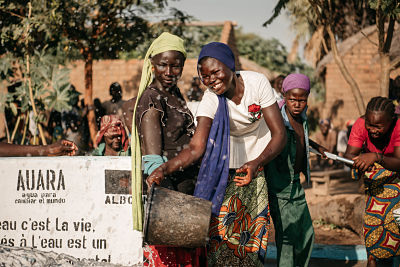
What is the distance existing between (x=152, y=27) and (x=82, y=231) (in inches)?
254

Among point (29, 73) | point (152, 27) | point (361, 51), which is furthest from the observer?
point (361, 51)

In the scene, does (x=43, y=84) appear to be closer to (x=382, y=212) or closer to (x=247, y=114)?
(x=247, y=114)

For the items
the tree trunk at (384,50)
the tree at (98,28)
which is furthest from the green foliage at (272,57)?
the tree trunk at (384,50)

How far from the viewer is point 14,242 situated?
3.95 m

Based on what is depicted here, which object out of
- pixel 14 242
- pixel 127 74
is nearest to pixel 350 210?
pixel 14 242

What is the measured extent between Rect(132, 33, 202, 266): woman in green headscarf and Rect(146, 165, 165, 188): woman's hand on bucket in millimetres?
104

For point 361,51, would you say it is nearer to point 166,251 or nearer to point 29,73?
point 29,73

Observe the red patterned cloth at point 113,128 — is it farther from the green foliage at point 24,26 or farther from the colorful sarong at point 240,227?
the green foliage at point 24,26

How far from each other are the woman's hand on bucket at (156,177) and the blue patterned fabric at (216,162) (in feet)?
1.19

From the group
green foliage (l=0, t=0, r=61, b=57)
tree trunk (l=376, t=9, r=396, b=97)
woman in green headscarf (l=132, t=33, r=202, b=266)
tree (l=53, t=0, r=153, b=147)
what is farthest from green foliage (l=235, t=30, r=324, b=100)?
woman in green headscarf (l=132, t=33, r=202, b=266)

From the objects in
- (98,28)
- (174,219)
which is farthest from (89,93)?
(174,219)

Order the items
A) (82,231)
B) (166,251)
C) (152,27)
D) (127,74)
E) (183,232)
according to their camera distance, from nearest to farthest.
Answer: (183,232)
(166,251)
(82,231)
(152,27)
(127,74)

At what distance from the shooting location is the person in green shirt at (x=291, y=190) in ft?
12.3

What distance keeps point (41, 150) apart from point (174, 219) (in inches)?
76.6
